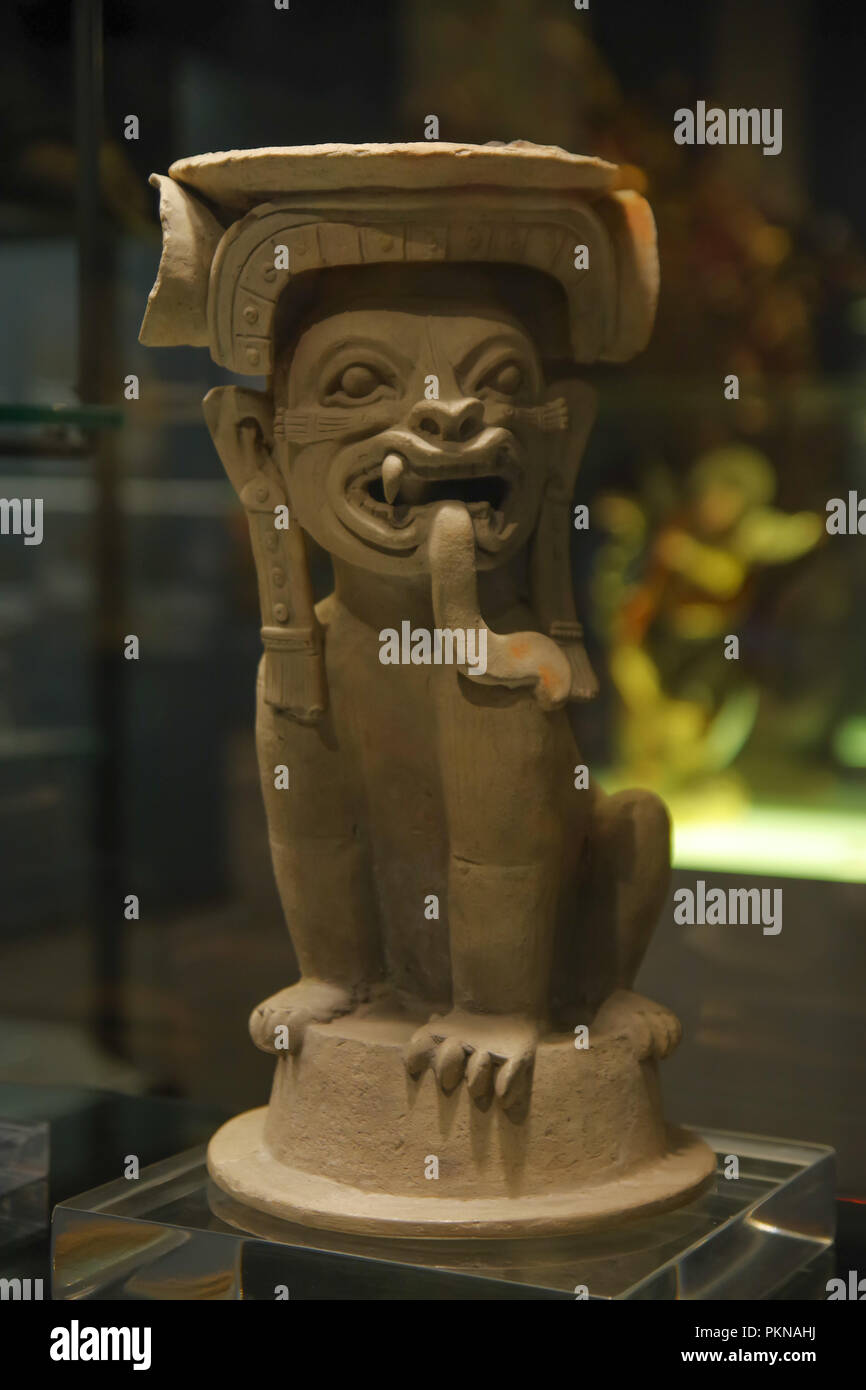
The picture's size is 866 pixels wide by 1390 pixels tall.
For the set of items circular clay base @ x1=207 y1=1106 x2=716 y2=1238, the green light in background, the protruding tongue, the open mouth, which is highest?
the open mouth

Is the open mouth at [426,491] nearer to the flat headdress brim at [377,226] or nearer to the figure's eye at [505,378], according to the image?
the figure's eye at [505,378]

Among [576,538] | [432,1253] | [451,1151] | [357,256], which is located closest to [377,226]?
[357,256]

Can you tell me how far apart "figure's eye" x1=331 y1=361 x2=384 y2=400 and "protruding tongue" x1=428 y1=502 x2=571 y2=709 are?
0.60ft

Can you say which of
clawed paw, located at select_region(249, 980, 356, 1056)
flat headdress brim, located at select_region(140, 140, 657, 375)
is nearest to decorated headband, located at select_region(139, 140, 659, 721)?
flat headdress brim, located at select_region(140, 140, 657, 375)

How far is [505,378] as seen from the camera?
2389 millimetres

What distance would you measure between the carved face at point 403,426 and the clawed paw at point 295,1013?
2.10 feet

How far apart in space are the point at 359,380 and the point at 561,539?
1.23ft

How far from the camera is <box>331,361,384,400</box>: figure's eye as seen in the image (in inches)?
92.8

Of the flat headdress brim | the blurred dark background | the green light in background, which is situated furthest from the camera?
the green light in background

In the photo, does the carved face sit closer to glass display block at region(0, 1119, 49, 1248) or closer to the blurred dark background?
the blurred dark background

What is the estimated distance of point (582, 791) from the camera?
2.55 metres

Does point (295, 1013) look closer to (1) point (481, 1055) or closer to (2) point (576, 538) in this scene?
(1) point (481, 1055)

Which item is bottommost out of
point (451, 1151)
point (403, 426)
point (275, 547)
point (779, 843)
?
point (451, 1151)

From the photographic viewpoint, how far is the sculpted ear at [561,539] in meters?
2.50
